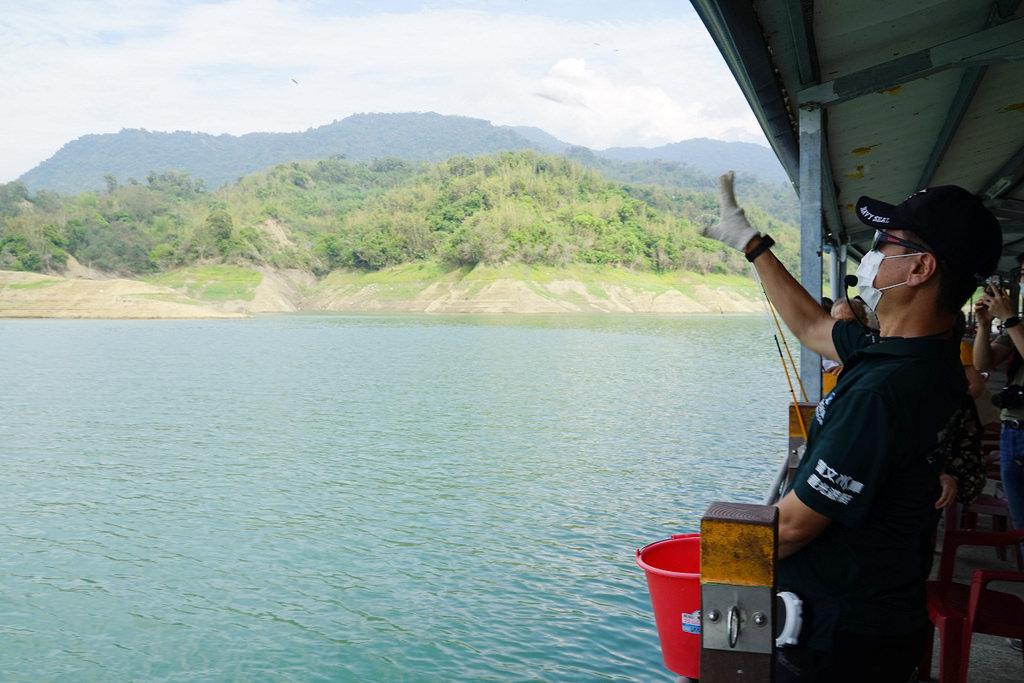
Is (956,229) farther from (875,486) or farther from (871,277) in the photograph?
(875,486)

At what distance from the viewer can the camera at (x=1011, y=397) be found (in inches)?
141

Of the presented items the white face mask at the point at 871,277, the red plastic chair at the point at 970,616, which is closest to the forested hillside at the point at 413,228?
the red plastic chair at the point at 970,616

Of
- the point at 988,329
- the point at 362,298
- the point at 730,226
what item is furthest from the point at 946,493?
the point at 362,298

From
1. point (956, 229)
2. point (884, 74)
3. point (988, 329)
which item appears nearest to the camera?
A: point (956, 229)

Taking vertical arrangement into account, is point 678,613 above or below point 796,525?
below

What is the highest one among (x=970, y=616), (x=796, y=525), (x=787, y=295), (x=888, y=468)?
(x=787, y=295)

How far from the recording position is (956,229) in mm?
→ 1693

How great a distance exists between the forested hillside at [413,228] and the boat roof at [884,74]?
61877 mm

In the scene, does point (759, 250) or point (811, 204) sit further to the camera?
point (811, 204)

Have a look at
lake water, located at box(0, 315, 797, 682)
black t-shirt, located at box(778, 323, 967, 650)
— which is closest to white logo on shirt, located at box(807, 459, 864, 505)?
black t-shirt, located at box(778, 323, 967, 650)

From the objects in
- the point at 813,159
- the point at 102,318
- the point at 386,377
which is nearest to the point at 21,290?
the point at 102,318

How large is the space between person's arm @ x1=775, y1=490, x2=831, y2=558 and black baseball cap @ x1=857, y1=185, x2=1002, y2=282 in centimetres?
56

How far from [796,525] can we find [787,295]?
0.74m

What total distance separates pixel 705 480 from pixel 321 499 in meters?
4.11
